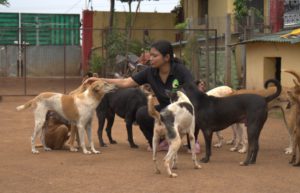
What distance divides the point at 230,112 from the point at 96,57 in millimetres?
18341

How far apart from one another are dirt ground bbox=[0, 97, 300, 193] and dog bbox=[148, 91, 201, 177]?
0.32m

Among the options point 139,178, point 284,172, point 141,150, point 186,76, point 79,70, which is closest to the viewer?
point 139,178

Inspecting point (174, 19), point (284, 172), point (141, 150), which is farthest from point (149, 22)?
point (284, 172)

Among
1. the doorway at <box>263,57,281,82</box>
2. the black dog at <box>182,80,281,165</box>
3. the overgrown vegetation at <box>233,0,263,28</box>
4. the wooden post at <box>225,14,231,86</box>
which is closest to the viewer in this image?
the black dog at <box>182,80,281,165</box>

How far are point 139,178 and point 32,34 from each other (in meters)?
24.3

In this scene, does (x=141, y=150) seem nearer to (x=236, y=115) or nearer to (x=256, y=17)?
(x=236, y=115)

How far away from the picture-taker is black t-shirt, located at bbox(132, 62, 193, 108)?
783 cm

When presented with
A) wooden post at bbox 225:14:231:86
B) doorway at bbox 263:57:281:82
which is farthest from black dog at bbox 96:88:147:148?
wooden post at bbox 225:14:231:86

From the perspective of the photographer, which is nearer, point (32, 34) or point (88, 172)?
point (88, 172)

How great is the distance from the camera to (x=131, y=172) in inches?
284

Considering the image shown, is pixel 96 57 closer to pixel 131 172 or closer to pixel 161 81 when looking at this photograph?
pixel 161 81

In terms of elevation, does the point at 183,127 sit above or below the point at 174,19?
below

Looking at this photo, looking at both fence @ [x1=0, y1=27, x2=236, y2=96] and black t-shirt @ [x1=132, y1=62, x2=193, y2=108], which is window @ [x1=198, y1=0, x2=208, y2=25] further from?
black t-shirt @ [x1=132, y1=62, x2=193, y2=108]

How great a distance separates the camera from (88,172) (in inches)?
284
